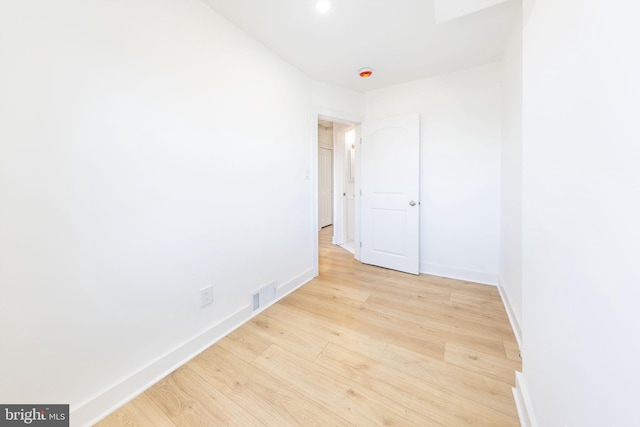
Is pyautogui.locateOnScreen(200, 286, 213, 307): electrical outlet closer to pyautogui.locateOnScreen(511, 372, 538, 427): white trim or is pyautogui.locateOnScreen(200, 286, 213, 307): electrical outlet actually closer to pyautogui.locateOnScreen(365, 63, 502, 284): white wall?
pyautogui.locateOnScreen(511, 372, 538, 427): white trim

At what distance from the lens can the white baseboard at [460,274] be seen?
8.47ft

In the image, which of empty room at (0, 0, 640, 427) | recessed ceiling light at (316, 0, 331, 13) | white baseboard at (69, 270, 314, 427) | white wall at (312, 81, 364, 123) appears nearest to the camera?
empty room at (0, 0, 640, 427)

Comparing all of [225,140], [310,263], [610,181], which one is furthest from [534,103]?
[310,263]

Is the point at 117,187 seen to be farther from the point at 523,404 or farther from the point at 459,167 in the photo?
the point at 459,167

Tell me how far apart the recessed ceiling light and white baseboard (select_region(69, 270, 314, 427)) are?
228 centimetres

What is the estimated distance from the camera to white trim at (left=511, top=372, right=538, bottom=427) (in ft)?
3.30

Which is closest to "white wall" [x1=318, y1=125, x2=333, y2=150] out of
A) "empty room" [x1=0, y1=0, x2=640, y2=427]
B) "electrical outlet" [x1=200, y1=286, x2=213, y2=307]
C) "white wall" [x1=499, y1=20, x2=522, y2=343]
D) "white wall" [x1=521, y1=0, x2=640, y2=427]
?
"empty room" [x1=0, y1=0, x2=640, y2=427]

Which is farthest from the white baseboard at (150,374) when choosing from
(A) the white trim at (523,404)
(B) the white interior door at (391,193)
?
(B) the white interior door at (391,193)

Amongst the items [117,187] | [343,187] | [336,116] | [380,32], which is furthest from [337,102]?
[117,187]

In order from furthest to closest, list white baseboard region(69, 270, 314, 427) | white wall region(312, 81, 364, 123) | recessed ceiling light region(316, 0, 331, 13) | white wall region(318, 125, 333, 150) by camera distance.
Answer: white wall region(318, 125, 333, 150)
white wall region(312, 81, 364, 123)
recessed ceiling light region(316, 0, 331, 13)
white baseboard region(69, 270, 314, 427)

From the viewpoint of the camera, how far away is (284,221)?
236 centimetres

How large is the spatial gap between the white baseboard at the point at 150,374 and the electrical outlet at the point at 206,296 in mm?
191

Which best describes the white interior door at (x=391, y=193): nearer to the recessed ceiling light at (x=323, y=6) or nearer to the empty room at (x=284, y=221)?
the empty room at (x=284, y=221)

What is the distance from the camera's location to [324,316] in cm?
201
